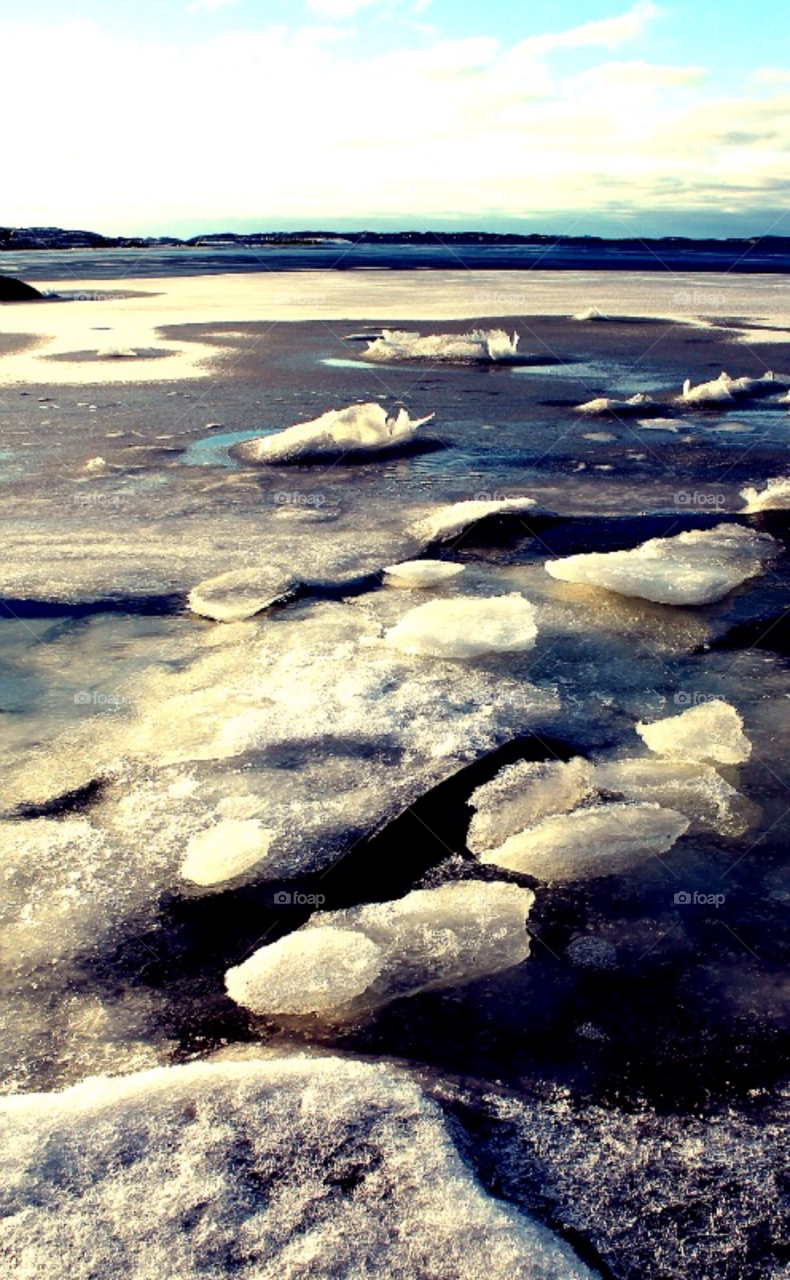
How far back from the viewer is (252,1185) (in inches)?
54.5

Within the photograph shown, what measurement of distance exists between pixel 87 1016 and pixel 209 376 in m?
8.34

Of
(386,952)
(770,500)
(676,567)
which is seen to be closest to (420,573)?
(676,567)

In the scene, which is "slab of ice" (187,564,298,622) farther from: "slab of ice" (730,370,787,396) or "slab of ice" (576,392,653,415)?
"slab of ice" (730,370,787,396)

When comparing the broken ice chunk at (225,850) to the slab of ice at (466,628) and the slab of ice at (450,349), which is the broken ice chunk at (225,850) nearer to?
the slab of ice at (466,628)

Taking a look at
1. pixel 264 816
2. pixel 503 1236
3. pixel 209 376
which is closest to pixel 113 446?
pixel 209 376

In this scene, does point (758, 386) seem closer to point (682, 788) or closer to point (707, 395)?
point (707, 395)

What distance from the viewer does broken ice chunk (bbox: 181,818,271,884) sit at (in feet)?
6.94

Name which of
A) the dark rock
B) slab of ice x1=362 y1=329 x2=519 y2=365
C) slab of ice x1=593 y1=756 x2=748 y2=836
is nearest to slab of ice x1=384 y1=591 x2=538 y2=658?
slab of ice x1=593 y1=756 x2=748 y2=836

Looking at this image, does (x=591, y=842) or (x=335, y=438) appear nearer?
(x=591, y=842)

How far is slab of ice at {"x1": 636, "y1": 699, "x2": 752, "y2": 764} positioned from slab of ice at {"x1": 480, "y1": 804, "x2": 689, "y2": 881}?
303mm

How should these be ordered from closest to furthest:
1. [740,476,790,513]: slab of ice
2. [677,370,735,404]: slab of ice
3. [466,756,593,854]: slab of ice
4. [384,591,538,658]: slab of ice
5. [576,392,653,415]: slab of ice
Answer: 1. [466,756,593,854]: slab of ice
2. [384,591,538,658]: slab of ice
3. [740,476,790,513]: slab of ice
4. [576,392,653,415]: slab of ice
5. [677,370,735,404]: slab of ice

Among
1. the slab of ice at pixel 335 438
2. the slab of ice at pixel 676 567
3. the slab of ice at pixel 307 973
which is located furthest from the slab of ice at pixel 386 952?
the slab of ice at pixel 335 438

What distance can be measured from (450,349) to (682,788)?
29.0 ft

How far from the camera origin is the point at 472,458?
6121 millimetres
